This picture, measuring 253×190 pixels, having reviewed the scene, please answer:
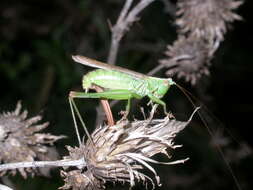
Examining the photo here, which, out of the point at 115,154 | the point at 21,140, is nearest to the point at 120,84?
the point at 115,154

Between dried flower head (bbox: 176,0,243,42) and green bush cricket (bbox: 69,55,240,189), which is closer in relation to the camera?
green bush cricket (bbox: 69,55,240,189)

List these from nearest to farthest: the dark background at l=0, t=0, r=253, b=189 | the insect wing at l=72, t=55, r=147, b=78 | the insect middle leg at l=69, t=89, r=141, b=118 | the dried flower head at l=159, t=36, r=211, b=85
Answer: the insect wing at l=72, t=55, r=147, b=78 < the insect middle leg at l=69, t=89, r=141, b=118 < the dried flower head at l=159, t=36, r=211, b=85 < the dark background at l=0, t=0, r=253, b=189

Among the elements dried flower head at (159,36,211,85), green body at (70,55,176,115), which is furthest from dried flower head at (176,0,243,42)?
green body at (70,55,176,115)

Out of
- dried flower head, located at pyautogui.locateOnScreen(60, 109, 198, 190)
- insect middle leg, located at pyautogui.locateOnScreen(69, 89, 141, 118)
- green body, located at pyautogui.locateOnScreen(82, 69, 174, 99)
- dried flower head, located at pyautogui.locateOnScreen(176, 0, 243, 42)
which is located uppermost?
dried flower head, located at pyautogui.locateOnScreen(176, 0, 243, 42)

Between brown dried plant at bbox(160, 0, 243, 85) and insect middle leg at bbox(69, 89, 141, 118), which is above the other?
brown dried plant at bbox(160, 0, 243, 85)

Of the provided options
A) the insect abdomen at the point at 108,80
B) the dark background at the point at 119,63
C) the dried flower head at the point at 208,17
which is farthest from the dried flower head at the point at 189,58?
the insect abdomen at the point at 108,80

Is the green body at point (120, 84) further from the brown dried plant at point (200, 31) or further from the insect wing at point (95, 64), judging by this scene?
the brown dried plant at point (200, 31)

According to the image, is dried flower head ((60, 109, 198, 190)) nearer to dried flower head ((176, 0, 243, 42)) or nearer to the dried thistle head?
the dried thistle head

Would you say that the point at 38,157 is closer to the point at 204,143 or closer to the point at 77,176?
the point at 77,176
